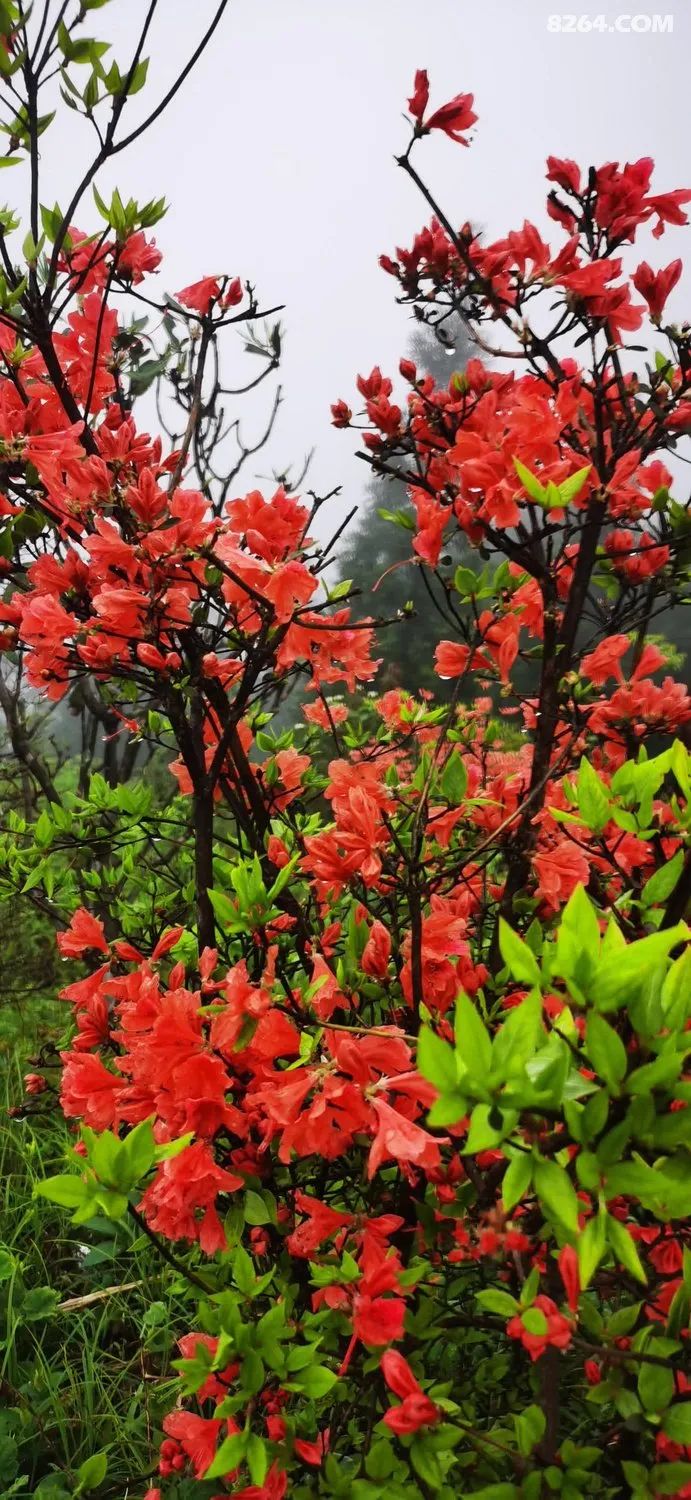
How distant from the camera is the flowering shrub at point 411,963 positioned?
A: 555 mm

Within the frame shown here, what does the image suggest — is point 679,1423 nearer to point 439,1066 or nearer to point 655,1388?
point 655,1388

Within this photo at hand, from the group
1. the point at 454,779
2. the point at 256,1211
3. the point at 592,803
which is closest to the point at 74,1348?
the point at 256,1211

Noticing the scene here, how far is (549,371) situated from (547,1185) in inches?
48.9

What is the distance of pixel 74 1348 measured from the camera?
1958 mm

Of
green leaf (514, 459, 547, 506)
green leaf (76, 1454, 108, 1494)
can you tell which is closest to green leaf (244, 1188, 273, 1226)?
green leaf (76, 1454, 108, 1494)

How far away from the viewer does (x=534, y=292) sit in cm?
126

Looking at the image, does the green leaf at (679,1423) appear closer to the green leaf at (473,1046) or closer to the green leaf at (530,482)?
the green leaf at (473,1046)

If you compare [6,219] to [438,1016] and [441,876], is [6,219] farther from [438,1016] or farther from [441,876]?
[438,1016]

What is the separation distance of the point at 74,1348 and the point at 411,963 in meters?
1.71

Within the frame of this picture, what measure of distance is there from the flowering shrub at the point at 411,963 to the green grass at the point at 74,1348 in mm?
199

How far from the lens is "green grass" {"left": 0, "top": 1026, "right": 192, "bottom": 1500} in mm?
1578

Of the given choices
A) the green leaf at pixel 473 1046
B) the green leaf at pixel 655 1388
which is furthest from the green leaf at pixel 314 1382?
the green leaf at pixel 473 1046

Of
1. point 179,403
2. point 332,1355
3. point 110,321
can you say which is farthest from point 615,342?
point 179,403

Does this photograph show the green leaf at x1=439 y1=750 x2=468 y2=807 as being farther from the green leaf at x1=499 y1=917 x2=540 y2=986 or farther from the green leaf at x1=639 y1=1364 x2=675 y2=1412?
the green leaf at x1=639 y1=1364 x2=675 y2=1412
